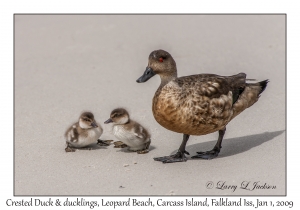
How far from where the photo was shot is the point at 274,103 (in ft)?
28.8

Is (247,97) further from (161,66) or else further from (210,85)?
(161,66)

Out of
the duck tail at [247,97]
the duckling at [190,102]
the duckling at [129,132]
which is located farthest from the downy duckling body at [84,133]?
the duck tail at [247,97]

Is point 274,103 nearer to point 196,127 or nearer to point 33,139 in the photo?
point 196,127

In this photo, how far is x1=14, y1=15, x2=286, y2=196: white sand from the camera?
666 cm

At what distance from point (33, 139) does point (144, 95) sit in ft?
6.62

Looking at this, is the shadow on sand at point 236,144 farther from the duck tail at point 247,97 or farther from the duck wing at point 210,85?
the duck wing at point 210,85

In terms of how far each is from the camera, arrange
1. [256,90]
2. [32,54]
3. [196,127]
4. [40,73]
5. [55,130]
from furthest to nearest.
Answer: [32,54]
[40,73]
[55,130]
[256,90]
[196,127]

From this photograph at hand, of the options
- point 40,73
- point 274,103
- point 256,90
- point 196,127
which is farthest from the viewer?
point 40,73

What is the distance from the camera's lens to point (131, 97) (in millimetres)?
9125

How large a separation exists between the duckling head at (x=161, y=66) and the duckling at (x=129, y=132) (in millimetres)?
647

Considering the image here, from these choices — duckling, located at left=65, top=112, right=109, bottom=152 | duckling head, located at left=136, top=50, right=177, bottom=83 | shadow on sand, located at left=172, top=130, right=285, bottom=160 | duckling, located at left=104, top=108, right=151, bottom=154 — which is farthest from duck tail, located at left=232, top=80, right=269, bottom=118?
duckling, located at left=65, top=112, right=109, bottom=152

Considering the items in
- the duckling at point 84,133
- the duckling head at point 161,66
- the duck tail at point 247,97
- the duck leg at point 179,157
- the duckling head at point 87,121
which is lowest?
the duck leg at point 179,157

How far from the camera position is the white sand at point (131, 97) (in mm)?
6656

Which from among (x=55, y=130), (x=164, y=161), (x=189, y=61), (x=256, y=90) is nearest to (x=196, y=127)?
(x=164, y=161)
